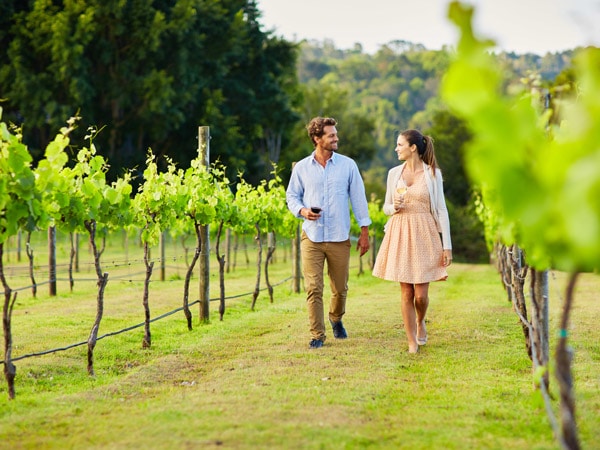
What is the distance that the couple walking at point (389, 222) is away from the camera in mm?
7293

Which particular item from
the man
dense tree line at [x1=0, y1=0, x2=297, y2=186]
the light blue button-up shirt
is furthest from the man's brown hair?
dense tree line at [x1=0, y1=0, x2=297, y2=186]

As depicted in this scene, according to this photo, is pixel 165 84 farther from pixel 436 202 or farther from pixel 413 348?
pixel 413 348

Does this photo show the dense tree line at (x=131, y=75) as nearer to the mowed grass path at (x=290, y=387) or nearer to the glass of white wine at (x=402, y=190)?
the mowed grass path at (x=290, y=387)

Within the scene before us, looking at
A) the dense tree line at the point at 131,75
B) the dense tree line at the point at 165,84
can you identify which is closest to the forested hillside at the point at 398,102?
the dense tree line at the point at 165,84

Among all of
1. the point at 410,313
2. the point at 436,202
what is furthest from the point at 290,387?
the point at 436,202

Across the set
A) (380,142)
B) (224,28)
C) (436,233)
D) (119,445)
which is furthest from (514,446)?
(380,142)

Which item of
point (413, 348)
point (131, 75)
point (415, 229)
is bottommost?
point (413, 348)

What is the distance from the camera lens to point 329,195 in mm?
7672

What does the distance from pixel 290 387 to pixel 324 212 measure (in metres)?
2.23

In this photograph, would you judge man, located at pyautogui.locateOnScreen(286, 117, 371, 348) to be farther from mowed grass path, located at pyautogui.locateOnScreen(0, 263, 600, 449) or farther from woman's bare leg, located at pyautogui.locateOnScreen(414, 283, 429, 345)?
woman's bare leg, located at pyautogui.locateOnScreen(414, 283, 429, 345)

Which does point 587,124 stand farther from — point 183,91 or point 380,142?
point 380,142

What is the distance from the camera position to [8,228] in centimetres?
565

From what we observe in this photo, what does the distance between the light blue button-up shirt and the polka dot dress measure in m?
0.35

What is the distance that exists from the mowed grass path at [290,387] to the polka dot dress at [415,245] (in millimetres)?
714
